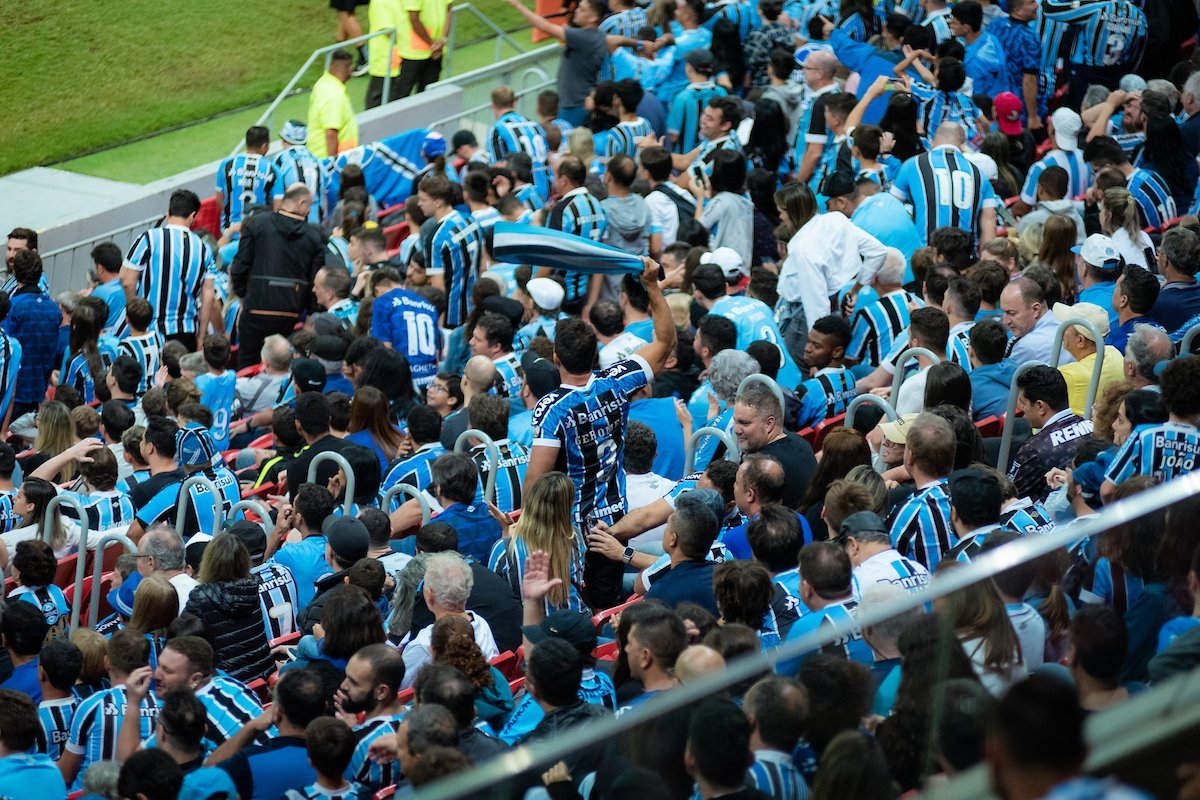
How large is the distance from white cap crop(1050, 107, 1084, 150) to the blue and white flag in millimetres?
4434

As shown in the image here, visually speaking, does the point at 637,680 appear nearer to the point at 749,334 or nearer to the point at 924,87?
the point at 749,334

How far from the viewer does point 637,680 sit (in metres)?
5.36

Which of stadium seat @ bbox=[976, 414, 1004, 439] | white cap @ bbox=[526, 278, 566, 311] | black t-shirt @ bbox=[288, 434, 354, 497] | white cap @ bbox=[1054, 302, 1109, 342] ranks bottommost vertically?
black t-shirt @ bbox=[288, 434, 354, 497]

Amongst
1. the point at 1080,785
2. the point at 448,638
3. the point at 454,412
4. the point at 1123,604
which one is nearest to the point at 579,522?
the point at 448,638

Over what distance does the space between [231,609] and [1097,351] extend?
13.0 ft

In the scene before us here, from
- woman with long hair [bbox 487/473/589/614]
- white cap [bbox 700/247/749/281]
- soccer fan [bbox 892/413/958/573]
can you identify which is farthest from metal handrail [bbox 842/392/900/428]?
white cap [bbox 700/247/749/281]

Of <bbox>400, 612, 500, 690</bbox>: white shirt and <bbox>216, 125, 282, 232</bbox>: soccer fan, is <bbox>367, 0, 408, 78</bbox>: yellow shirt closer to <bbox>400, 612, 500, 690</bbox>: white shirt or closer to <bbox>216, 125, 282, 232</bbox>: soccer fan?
<bbox>216, 125, 282, 232</bbox>: soccer fan

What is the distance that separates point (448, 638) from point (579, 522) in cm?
137

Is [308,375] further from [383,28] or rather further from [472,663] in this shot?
[383,28]

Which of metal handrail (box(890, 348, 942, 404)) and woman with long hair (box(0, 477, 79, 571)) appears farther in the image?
woman with long hair (box(0, 477, 79, 571))

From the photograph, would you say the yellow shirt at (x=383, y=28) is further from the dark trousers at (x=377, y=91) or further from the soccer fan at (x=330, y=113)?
the soccer fan at (x=330, y=113)

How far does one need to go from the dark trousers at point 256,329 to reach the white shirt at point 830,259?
13.3ft

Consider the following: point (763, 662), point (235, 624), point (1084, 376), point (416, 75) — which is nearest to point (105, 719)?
point (235, 624)

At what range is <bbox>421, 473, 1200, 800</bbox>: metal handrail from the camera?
3.29 metres
